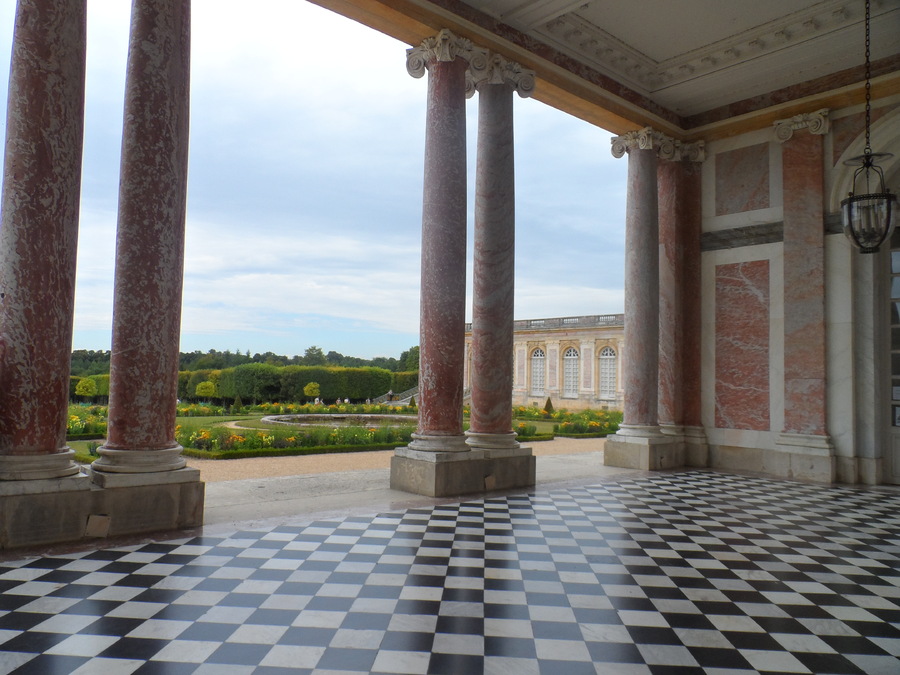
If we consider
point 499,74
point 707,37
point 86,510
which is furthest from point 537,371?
point 86,510

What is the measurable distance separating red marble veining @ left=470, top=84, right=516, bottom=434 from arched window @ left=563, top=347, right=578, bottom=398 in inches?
1714

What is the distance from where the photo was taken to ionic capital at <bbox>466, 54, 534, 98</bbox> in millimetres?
11125

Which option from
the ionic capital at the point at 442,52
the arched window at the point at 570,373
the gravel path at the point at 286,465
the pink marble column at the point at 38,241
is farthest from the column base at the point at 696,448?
the arched window at the point at 570,373

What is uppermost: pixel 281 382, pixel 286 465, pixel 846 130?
pixel 846 130

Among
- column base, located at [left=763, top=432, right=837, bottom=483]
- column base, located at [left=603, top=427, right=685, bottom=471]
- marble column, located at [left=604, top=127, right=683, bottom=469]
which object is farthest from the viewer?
marble column, located at [left=604, top=127, right=683, bottom=469]

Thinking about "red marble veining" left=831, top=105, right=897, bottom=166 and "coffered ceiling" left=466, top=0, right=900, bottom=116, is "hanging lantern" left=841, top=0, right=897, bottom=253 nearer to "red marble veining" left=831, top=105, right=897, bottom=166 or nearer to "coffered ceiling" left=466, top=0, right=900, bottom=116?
"coffered ceiling" left=466, top=0, right=900, bottom=116

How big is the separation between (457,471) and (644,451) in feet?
18.1

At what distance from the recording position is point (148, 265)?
743cm

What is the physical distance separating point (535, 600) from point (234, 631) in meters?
2.42

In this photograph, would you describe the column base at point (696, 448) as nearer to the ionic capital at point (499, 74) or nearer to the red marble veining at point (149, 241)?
the ionic capital at point (499, 74)

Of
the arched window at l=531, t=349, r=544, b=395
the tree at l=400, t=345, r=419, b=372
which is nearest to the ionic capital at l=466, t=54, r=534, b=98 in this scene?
the arched window at l=531, t=349, r=544, b=395

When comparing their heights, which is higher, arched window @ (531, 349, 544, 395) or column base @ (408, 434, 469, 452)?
arched window @ (531, 349, 544, 395)

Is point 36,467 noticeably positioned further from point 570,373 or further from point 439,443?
point 570,373

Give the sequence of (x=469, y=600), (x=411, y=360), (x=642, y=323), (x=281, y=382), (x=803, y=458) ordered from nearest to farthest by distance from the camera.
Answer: (x=469, y=600) → (x=803, y=458) → (x=642, y=323) → (x=281, y=382) → (x=411, y=360)
